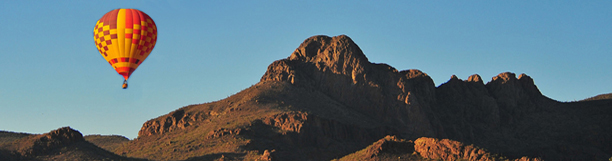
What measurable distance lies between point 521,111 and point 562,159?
28.0m

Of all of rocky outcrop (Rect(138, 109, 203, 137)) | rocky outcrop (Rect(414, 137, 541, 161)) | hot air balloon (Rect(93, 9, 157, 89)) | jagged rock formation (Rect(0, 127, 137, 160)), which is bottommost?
rocky outcrop (Rect(414, 137, 541, 161))

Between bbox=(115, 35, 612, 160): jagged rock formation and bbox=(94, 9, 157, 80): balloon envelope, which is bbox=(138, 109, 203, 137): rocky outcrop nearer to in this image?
bbox=(115, 35, 612, 160): jagged rock formation

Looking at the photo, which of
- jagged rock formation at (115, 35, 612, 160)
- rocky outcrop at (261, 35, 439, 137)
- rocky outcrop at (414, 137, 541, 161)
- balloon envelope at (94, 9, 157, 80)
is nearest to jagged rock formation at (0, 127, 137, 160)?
balloon envelope at (94, 9, 157, 80)

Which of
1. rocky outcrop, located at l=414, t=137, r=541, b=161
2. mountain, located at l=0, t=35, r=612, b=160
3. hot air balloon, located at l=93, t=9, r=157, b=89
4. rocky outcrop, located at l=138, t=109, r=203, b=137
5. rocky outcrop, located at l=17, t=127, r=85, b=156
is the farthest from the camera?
rocky outcrop, located at l=138, t=109, r=203, b=137

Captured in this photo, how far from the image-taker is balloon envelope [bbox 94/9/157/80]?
13512 cm

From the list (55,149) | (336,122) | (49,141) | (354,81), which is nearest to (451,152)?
(336,122)

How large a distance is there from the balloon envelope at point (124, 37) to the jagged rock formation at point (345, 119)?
16143mm

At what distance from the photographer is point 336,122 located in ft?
531

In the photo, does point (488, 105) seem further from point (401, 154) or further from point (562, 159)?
point (401, 154)

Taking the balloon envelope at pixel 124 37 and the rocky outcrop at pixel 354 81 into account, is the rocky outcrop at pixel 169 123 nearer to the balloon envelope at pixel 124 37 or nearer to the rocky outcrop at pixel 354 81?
the rocky outcrop at pixel 354 81

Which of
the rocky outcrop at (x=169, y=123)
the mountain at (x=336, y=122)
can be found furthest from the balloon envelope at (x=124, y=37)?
the rocky outcrop at (x=169, y=123)

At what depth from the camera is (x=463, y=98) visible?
648ft

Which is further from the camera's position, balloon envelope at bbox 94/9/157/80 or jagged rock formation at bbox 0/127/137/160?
balloon envelope at bbox 94/9/157/80

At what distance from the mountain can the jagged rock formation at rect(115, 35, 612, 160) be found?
0.18 metres
